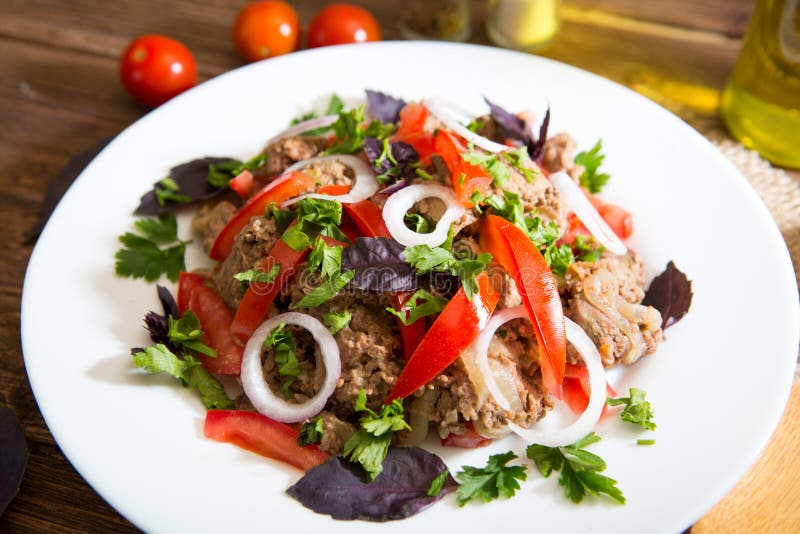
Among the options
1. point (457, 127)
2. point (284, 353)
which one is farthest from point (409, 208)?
Result: point (284, 353)

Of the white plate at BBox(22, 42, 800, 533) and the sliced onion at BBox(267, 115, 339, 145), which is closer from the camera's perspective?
the white plate at BBox(22, 42, 800, 533)

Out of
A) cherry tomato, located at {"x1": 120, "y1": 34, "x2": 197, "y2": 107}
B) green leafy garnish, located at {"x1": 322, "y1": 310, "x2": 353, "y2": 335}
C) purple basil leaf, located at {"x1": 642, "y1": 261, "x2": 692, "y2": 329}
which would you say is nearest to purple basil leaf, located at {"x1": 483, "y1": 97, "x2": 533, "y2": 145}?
purple basil leaf, located at {"x1": 642, "y1": 261, "x2": 692, "y2": 329}


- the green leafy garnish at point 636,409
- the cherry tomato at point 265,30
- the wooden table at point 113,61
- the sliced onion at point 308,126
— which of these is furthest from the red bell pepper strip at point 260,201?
the cherry tomato at point 265,30

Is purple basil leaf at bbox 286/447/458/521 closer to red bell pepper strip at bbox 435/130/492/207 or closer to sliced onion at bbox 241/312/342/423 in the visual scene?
sliced onion at bbox 241/312/342/423

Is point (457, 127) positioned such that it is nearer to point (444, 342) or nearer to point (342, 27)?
point (444, 342)

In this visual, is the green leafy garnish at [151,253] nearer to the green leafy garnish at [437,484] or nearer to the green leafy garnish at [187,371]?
the green leafy garnish at [187,371]
